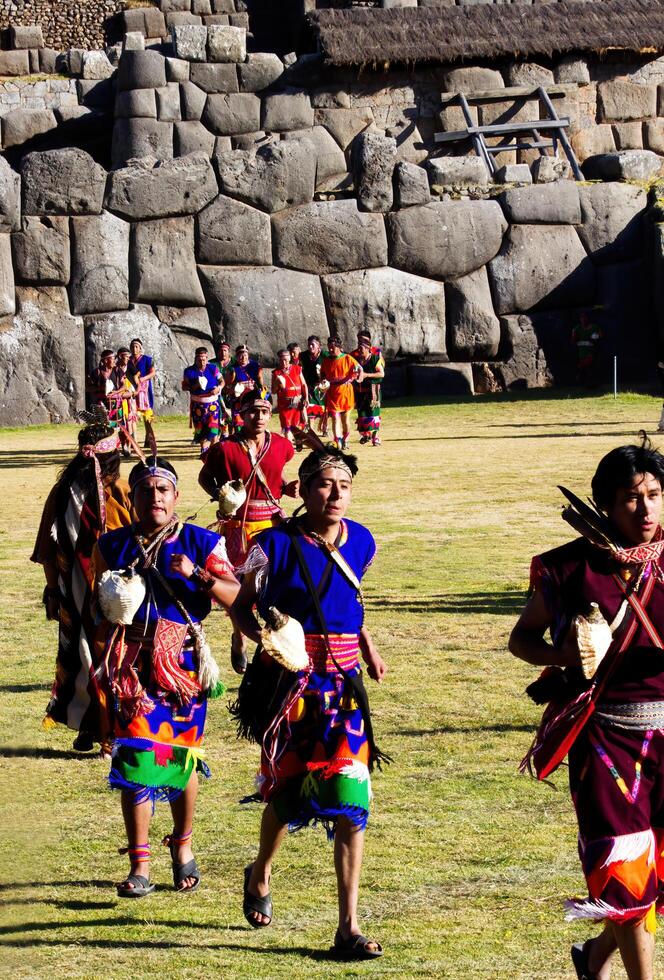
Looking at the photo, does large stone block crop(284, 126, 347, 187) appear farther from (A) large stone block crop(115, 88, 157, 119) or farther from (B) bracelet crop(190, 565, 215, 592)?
(B) bracelet crop(190, 565, 215, 592)

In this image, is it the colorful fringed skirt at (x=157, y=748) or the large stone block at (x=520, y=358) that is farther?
the large stone block at (x=520, y=358)

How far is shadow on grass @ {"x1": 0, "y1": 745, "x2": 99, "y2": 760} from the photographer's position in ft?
26.3

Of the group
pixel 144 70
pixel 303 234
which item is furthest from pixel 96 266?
pixel 144 70

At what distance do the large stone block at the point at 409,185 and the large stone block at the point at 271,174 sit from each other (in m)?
1.73

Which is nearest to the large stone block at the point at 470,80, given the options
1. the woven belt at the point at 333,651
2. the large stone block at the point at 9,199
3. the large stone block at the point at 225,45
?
the large stone block at the point at 225,45

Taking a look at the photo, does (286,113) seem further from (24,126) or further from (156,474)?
(156,474)

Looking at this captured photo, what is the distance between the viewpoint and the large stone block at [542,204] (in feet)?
106

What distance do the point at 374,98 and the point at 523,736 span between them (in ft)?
98.1

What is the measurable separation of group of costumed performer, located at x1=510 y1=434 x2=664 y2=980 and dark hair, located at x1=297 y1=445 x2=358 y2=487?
4.14ft

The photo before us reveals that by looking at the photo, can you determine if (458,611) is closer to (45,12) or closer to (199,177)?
(199,177)

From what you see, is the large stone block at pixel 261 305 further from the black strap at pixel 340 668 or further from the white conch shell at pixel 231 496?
the black strap at pixel 340 668

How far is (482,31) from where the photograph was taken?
118 feet

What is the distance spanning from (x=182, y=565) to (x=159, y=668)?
0.41m

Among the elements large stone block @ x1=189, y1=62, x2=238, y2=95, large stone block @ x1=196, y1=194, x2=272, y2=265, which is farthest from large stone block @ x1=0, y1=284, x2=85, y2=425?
large stone block @ x1=189, y1=62, x2=238, y2=95
